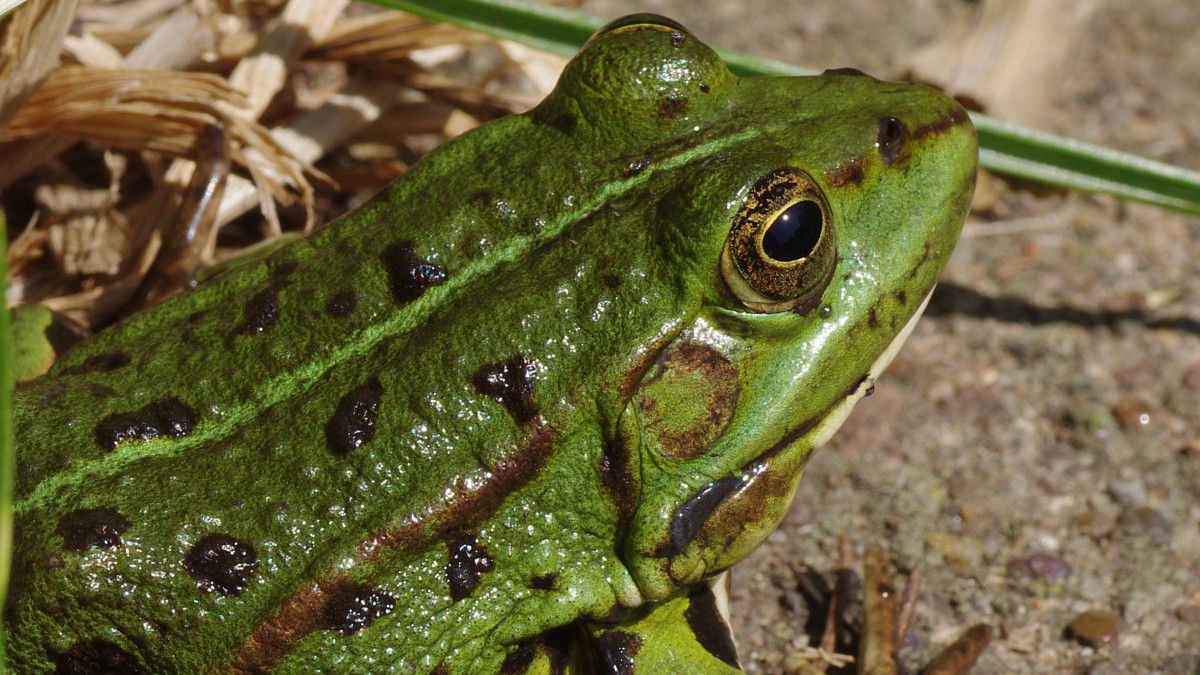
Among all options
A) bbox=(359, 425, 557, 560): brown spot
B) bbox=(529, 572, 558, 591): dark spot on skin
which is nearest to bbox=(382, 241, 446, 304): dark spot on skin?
bbox=(359, 425, 557, 560): brown spot

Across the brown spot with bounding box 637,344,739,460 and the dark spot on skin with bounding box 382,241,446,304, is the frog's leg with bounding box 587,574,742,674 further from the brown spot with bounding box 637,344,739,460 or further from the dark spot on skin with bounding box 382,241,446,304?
the dark spot on skin with bounding box 382,241,446,304

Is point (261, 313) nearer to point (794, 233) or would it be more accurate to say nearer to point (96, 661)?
point (96, 661)

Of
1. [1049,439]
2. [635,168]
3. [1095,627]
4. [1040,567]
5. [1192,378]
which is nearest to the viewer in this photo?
[635,168]

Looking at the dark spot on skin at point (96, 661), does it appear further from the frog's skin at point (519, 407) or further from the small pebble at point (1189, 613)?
the small pebble at point (1189, 613)

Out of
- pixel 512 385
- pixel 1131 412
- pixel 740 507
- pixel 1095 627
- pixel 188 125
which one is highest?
pixel 512 385

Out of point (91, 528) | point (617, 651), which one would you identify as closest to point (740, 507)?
point (617, 651)

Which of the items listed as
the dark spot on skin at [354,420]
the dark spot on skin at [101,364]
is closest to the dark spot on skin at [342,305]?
the dark spot on skin at [354,420]
